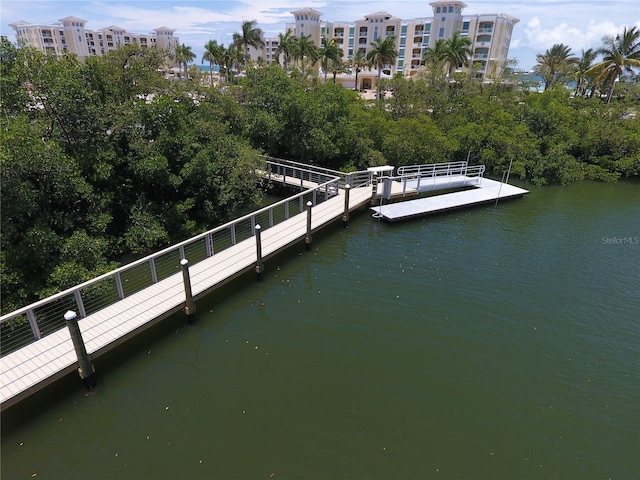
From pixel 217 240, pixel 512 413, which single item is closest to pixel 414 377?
pixel 512 413

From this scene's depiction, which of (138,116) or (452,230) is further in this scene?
(452,230)

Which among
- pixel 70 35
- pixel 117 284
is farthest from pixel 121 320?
pixel 70 35

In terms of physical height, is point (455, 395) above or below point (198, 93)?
below

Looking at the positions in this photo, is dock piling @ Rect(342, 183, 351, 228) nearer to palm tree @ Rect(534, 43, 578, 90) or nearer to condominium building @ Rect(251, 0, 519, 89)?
palm tree @ Rect(534, 43, 578, 90)

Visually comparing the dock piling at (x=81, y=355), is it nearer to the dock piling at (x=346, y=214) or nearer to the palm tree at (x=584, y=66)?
the dock piling at (x=346, y=214)

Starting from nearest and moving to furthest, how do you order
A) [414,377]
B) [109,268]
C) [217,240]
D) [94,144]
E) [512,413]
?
[512,413] < [414,377] < [109,268] < [94,144] < [217,240]

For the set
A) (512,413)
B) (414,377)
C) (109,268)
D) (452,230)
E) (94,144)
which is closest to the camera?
(512,413)

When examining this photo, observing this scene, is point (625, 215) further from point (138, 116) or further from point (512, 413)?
point (138, 116)

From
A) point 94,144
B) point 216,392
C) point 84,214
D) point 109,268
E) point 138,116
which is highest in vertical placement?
point 138,116

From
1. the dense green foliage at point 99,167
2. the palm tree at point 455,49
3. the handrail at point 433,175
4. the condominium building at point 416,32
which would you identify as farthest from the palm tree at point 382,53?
the dense green foliage at point 99,167
